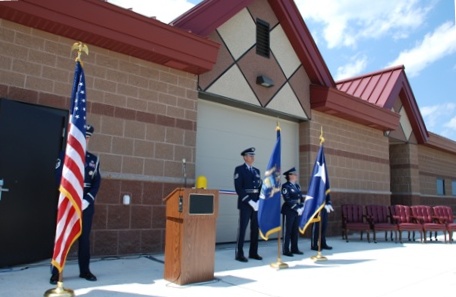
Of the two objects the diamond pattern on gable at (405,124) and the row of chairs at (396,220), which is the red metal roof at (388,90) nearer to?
the diamond pattern on gable at (405,124)

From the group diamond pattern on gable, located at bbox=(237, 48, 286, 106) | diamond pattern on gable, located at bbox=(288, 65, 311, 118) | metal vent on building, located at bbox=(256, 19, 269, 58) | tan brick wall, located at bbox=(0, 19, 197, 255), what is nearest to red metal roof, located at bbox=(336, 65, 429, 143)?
diamond pattern on gable, located at bbox=(288, 65, 311, 118)

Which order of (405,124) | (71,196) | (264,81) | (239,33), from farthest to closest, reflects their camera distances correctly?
(405,124) < (264,81) < (239,33) < (71,196)

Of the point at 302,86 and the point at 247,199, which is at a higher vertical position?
the point at 302,86

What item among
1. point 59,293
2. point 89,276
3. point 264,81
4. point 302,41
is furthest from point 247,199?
point 302,41

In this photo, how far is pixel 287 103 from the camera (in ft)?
35.3

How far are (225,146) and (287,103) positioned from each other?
2369mm

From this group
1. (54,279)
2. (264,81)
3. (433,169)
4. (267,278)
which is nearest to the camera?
(54,279)

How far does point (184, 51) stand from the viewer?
769cm

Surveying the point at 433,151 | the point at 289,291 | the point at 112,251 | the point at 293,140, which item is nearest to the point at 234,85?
the point at 293,140

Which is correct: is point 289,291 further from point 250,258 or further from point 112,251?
point 112,251

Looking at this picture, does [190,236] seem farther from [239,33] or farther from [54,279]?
[239,33]

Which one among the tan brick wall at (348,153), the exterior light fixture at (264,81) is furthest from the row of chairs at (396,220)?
the exterior light fixture at (264,81)

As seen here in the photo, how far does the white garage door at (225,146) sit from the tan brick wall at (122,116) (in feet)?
2.66

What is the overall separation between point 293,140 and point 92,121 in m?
6.32
